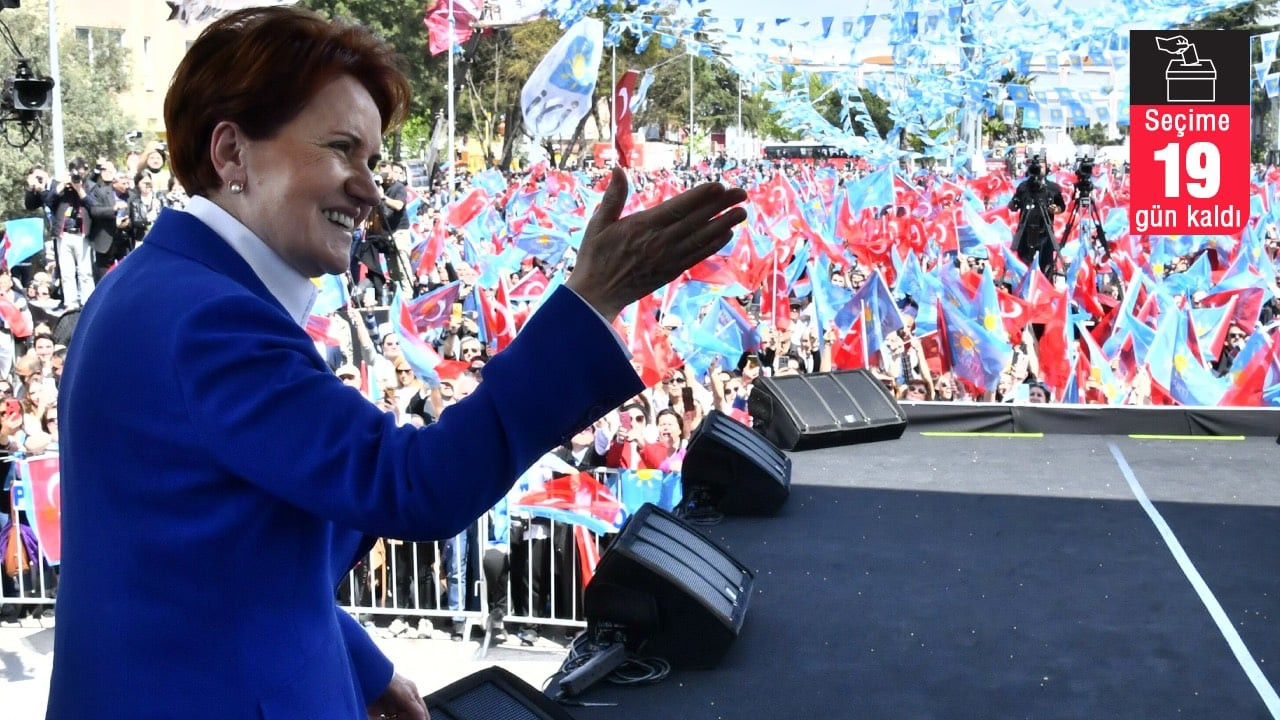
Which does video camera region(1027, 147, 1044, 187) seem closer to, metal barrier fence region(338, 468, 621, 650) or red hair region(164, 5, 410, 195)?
metal barrier fence region(338, 468, 621, 650)

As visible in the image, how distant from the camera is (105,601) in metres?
1.34

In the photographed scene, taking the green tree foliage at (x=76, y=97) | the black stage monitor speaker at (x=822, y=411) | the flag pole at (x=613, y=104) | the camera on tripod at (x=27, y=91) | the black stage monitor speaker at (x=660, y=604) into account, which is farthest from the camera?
the green tree foliage at (x=76, y=97)

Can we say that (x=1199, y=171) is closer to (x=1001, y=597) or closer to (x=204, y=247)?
(x=1001, y=597)

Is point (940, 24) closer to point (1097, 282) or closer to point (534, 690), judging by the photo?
point (1097, 282)

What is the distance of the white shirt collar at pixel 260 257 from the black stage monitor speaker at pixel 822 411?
17.3ft

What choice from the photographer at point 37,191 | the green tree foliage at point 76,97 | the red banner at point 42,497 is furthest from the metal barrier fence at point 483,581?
the green tree foliage at point 76,97

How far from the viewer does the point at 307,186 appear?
54.6 inches

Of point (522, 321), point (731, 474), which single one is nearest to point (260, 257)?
point (731, 474)

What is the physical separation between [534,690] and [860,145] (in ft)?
73.1

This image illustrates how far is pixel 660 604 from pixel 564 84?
14961mm

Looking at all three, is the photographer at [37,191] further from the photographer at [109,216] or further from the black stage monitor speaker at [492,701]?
the black stage monitor speaker at [492,701]

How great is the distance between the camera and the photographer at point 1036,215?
1419 centimetres

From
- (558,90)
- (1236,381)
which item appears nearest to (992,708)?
(1236,381)

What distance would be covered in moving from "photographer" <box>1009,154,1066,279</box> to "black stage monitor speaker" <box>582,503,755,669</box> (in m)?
11.2
